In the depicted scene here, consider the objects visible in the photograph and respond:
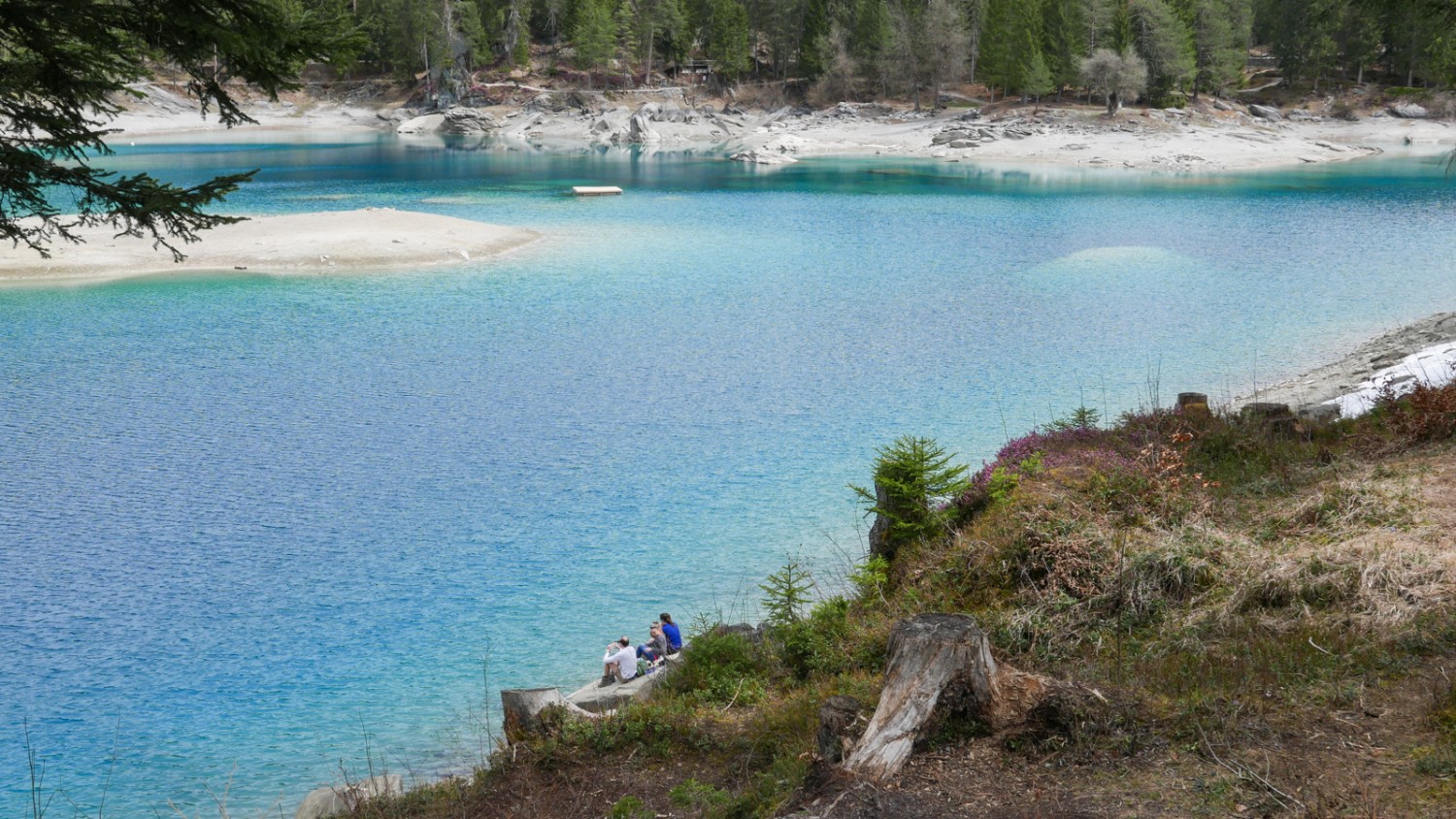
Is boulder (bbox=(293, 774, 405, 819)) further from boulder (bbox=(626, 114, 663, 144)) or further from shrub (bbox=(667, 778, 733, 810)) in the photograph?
boulder (bbox=(626, 114, 663, 144))

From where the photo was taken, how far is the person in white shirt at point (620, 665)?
13.1 m

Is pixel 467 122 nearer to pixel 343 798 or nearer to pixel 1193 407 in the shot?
pixel 1193 407

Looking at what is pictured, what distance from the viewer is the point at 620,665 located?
1317 centimetres

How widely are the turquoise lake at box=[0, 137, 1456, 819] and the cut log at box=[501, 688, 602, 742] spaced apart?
1299mm

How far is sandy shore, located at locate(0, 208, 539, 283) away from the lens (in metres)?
39.8

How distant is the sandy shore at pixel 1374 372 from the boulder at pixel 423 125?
364 feet

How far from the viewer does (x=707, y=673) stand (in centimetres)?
1093

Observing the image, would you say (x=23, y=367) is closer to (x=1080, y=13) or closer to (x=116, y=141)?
(x=116, y=141)

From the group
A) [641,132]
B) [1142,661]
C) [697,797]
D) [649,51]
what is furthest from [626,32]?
[697,797]

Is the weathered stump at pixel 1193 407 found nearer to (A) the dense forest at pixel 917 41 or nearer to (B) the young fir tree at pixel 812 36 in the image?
(A) the dense forest at pixel 917 41

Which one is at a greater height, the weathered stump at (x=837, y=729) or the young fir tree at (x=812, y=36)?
the young fir tree at (x=812, y=36)

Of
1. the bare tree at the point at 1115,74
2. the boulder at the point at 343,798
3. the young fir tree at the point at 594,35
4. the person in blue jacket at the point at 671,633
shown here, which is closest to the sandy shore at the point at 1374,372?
the person in blue jacket at the point at 671,633

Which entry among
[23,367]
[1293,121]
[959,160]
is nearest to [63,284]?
[23,367]

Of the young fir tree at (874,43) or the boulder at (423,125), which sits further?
the boulder at (423,125)
